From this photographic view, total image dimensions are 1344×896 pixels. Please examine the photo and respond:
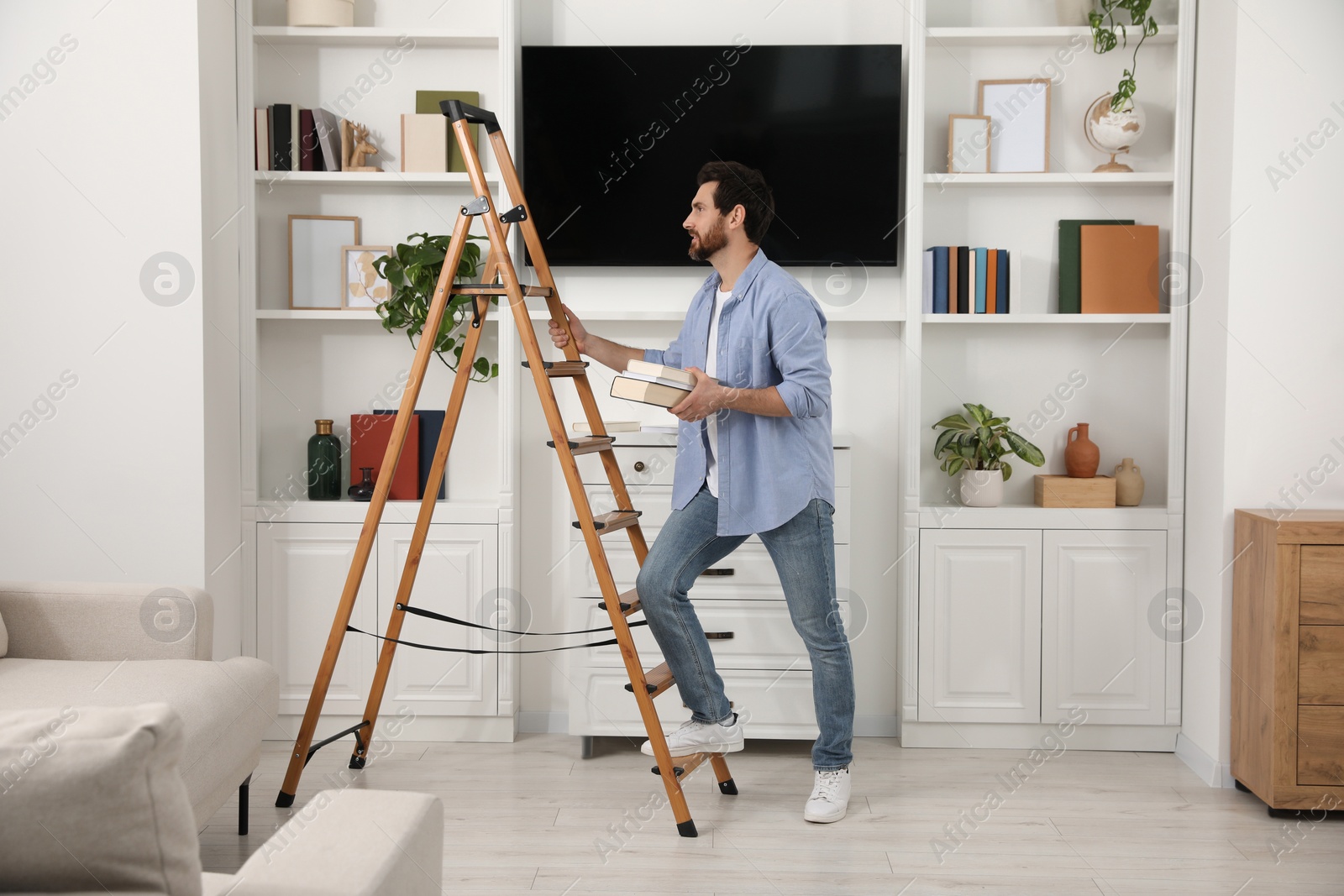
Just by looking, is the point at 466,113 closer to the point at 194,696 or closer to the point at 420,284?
the point at 420,284

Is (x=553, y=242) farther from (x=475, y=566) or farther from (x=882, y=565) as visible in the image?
(x=882, y=565)

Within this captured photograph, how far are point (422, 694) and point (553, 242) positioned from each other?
5.08 ft

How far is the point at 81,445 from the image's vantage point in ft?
9.34

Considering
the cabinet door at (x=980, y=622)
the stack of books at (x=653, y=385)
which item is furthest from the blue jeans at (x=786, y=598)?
the cabinet door at (x=980, y=622)

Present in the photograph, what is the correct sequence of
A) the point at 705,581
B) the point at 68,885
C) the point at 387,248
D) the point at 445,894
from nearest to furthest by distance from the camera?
the point at 68,885 < the point at 445,894 < the point at 705,581 < the point at 387,248

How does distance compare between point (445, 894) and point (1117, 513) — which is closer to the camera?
point (445, 894)

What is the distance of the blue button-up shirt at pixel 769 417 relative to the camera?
2506 millimetres

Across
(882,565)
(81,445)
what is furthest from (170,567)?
(882,565)

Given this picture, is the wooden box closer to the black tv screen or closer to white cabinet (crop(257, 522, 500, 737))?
the black tv screen

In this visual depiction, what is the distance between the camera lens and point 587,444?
2559 mm

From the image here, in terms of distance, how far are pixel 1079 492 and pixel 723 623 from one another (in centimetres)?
123

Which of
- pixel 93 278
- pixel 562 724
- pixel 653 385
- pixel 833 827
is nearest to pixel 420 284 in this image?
pixel 93 278

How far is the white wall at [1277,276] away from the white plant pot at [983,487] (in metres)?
0.63

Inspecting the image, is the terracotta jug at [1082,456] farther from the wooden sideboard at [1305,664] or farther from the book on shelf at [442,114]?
the book on shelf at [442,114]
